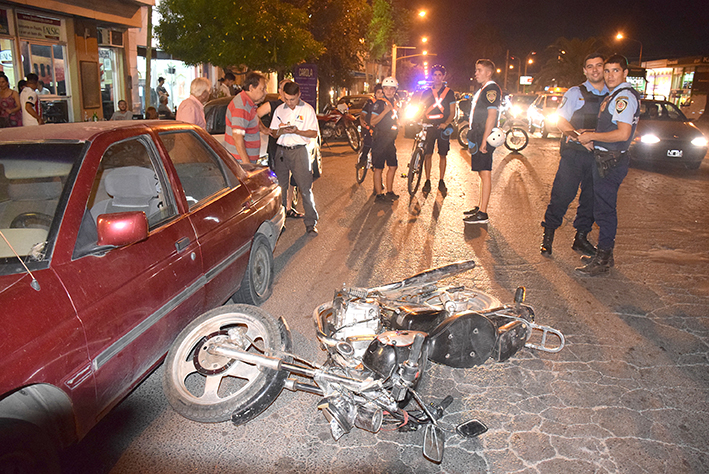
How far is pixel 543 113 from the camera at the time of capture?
2161cm

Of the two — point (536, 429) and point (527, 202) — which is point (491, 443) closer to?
point (536, 429)

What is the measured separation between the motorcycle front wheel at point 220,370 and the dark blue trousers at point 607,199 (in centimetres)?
386

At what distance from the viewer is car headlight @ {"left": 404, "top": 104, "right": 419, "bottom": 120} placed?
922 centimetres

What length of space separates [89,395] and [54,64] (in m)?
16.2

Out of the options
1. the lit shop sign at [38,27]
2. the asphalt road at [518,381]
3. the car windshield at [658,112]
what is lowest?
the asphalt road at [518,381]

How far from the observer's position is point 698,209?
344 inches

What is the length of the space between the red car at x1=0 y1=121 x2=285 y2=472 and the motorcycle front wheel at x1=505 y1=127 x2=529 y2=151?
12.6 metres

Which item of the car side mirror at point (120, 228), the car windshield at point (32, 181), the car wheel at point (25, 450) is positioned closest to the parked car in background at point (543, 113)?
the car windshield at point (32, 181)

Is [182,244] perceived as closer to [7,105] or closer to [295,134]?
[295,134]

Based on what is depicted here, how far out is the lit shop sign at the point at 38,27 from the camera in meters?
14.0

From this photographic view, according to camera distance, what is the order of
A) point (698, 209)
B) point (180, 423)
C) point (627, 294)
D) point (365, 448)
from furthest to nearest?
point (698, 209)
point (627, 294)
point (180, 423)
point (365, 448)

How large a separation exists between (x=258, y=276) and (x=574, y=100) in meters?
3.91

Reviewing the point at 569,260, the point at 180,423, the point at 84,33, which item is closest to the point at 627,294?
the point at 569,260

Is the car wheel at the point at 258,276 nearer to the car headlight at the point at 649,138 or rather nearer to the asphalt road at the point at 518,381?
the asphalt road at the point at 518,381
